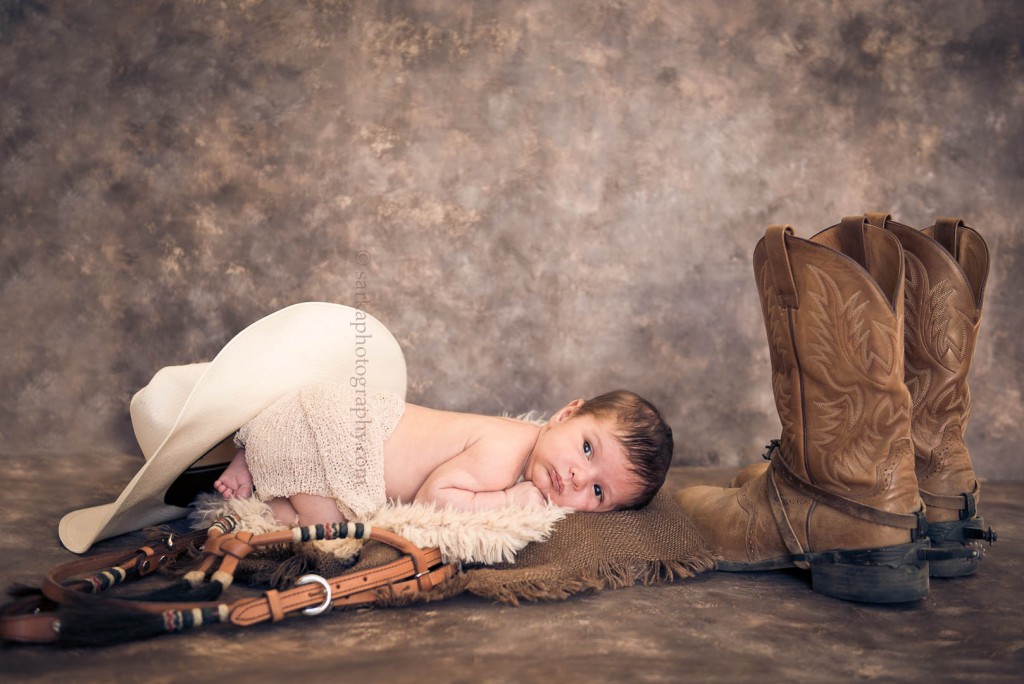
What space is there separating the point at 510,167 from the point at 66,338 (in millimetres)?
1785

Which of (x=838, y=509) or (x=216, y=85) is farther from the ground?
(x=216, y=85)

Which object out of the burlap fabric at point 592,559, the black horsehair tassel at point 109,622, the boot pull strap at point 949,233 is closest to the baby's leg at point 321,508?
the burlap fabric at point 592,559

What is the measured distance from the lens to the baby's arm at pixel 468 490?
209 cm

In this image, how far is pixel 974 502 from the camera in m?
2.17

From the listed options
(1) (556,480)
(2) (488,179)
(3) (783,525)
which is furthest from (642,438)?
(2) (488,179)

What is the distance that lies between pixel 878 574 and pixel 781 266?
2.21ft

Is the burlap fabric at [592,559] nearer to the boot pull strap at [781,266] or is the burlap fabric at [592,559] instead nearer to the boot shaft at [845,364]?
the boot shaft at [845,364]

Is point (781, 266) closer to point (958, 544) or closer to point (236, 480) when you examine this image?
point (958, 544)

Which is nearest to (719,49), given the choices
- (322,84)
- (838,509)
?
(322,84)

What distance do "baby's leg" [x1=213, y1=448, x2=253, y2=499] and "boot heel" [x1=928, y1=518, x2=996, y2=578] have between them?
1.63m

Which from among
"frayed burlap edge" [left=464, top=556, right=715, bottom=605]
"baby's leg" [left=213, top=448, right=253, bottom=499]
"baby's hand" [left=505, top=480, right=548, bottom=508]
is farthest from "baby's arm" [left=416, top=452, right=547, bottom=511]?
"baby's leg" [left=213, top=448, right=253, bottom=499]

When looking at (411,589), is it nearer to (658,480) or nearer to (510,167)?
(658,480)

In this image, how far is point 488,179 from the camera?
3449mm

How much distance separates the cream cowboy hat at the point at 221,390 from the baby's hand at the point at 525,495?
1.88 ft
